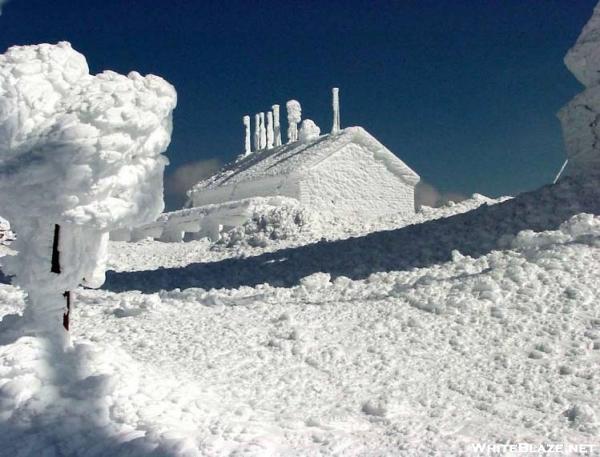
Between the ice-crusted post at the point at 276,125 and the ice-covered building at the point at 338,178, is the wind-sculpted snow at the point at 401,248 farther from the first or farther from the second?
the ice-crusted post at the point at 276,125

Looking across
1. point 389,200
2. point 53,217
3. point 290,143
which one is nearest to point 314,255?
point 53,217

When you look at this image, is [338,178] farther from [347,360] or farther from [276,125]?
[347,360]

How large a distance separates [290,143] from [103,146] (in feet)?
82.6

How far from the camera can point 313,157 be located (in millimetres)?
25875

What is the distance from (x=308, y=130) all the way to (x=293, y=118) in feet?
6.77

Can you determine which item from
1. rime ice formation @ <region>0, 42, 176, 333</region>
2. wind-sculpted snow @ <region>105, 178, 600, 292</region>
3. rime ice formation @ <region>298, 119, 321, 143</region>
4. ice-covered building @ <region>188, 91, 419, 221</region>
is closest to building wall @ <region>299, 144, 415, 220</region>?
ice-covered building @ <region>188, 91, 419, 221</region>

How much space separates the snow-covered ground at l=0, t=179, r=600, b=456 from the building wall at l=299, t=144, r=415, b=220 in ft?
44.5

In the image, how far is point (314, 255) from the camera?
13.7m

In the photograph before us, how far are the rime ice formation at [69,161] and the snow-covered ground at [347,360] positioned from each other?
747mm

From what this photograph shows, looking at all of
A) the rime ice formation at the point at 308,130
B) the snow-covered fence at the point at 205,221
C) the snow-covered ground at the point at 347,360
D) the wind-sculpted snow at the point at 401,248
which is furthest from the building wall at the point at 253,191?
the snow-covered ground at the point at 347,360

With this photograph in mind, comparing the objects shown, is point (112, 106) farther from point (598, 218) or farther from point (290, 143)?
point (290, 143)

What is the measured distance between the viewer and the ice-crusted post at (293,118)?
31672 millimetres

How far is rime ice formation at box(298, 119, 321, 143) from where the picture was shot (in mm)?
30094

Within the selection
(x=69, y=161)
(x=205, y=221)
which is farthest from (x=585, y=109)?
(x=205, y=221)
